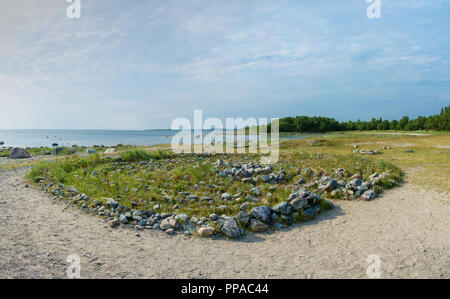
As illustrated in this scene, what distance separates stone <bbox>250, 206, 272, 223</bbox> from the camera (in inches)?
278

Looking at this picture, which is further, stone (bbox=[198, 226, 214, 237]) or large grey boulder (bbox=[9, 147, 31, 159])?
large grey boulder (bbox=[9, 147, 31, 159])

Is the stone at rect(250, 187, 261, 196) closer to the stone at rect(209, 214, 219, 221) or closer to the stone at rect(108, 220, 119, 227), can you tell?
the stone at rect(209, 214, 219, 221)

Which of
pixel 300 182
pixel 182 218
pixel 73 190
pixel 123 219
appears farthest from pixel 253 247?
pixel 73 190

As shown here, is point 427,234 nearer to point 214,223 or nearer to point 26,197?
point 214,223

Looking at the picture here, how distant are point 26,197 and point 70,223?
4034 mm

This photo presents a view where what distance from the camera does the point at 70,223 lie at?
7305 millimetres

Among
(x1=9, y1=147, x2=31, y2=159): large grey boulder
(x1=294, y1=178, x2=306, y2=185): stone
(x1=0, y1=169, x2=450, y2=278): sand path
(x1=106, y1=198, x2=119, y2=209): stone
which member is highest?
(x1=9, y1=147, x2=31, y2=159): large grey boulder

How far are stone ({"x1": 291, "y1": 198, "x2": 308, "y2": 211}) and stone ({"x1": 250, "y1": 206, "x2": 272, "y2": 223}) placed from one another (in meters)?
0.84

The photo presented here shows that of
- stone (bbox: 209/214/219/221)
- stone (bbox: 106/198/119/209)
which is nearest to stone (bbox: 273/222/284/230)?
stone (bbox: 209/214/219/221)

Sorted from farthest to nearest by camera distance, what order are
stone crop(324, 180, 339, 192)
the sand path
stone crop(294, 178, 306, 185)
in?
stone crop(294, 178, 306, 185) < stone crop(324, 180, 339, 192) < the sand path

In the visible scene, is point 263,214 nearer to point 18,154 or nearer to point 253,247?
point 253,247

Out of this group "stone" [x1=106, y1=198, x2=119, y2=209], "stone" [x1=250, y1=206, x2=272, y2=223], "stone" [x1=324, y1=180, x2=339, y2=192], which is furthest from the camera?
"stone" [x1=324, y1=180, x2=339, y2=192]

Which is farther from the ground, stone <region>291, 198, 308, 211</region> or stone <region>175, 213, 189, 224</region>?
stone <region>291, 198, 308, 211</region>
